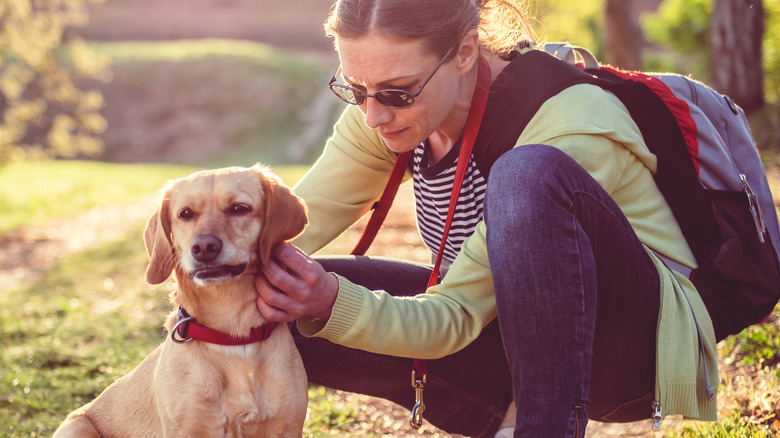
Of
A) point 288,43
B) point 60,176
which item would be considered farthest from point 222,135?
point 288,43

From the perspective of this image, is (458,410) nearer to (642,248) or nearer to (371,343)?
(371,343)

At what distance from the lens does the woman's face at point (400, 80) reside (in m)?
2.43

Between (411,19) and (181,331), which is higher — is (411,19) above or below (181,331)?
above

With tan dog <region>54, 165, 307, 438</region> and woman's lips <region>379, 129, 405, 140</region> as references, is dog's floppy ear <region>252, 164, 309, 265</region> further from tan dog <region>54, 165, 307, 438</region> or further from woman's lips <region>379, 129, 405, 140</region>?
woman's lips <region>379, 129, 405, 140</region>

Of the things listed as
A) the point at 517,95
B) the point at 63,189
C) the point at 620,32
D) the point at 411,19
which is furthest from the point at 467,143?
the point at 63,189

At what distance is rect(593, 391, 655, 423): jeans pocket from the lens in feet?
7.90

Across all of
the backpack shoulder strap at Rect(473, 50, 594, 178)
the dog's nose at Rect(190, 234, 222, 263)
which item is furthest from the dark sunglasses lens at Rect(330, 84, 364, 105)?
the dog's nose at Rect(190, 234, 222, 263)

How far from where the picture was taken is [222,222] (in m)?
2.49

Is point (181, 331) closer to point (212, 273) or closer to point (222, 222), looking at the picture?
point (212, 273)

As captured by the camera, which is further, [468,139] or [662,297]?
[468,139]

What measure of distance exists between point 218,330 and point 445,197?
0.97m

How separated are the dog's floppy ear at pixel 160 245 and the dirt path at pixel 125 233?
1.24 meters

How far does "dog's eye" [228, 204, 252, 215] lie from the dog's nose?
219 mm

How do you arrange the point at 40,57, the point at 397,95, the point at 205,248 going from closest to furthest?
1. the point at 205,248
2. the point at 397,95
3. the point at 40,57
